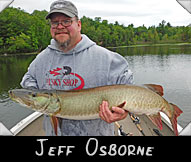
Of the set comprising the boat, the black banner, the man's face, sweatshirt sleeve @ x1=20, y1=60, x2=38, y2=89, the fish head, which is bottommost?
the boat

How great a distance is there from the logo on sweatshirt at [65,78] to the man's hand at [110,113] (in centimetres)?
28

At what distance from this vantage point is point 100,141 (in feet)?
4.88

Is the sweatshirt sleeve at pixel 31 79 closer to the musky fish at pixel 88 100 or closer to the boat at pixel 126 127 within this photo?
the musky fish at pixel 88 100


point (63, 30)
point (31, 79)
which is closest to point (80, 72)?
point (63, 30)

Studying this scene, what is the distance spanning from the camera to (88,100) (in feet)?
5.19

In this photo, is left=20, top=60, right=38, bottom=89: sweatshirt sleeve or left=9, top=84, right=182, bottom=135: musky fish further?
left=20, top=60, right=38, bottom=89: sweatshirt sleeve

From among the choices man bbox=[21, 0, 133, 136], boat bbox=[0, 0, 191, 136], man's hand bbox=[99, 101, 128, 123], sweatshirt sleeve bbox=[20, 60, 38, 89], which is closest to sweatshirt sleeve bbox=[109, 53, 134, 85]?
man bbox=[21, 0, 133, 136]

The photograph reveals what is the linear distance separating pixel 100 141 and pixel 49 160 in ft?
1.47

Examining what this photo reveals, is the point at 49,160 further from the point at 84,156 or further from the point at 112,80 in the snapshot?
the point at 112,80

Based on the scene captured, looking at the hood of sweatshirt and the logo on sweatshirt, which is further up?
the hood of sweatshirt

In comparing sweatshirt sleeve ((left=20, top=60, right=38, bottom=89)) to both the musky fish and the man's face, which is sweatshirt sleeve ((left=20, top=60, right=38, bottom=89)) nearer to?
the musky fish

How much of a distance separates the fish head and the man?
13cm

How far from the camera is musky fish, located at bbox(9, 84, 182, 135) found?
1.54 metres

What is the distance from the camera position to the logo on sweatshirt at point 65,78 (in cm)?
156
